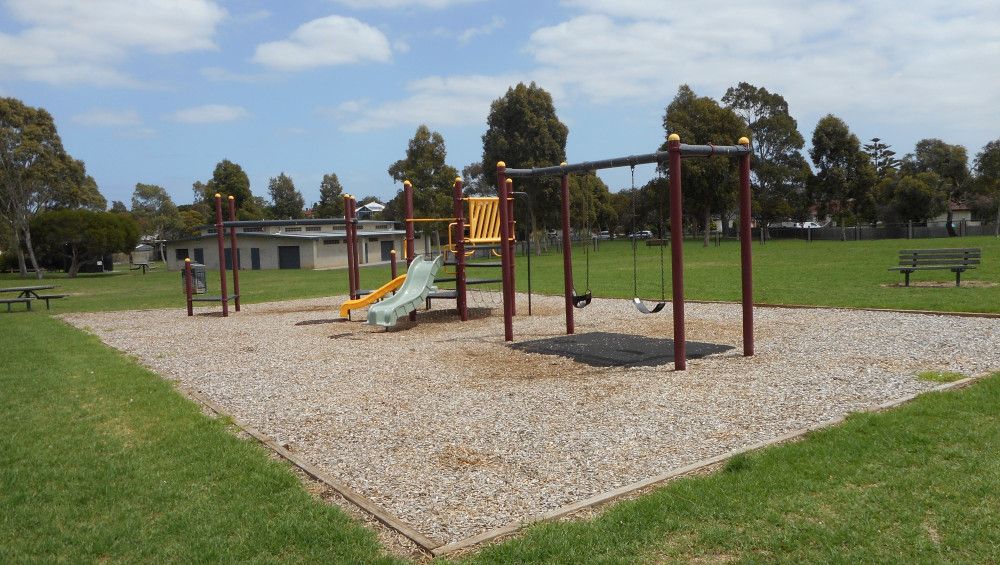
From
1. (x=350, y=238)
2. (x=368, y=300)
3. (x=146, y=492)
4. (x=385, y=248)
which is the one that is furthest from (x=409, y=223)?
(x=385, y=248)

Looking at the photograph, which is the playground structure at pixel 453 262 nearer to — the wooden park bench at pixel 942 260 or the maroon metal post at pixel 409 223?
the maroon metal post at pixel 409 223

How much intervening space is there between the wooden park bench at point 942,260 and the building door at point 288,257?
48.7m

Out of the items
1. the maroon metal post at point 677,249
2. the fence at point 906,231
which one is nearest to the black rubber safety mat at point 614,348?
the maroon metal post at point 677,249

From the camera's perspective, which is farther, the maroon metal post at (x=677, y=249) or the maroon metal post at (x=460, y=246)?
the maroon metal post at (x=460, y=246)

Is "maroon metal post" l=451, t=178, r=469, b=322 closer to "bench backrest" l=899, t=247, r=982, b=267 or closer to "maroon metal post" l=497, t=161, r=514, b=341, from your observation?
"maroon metal post" l=497, t=161, r=514, b=341

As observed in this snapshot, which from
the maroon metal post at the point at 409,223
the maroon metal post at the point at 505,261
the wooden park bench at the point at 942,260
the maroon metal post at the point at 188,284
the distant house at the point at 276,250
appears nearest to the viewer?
the maroon metal post at the point at 505,261

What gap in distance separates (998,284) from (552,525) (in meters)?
16.6

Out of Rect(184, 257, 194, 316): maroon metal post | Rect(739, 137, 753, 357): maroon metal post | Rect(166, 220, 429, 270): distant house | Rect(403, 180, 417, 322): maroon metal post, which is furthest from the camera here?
Rect(166, 220, 429, 270): distant house

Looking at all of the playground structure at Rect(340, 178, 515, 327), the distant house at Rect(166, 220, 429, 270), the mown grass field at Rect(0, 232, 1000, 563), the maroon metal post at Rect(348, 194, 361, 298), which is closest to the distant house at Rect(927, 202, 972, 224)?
the distant house at Rect(166, 220, 429, 270)

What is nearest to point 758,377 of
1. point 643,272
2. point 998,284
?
point 998,284

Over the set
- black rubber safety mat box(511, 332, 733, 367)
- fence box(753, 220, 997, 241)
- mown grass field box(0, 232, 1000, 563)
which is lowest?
mown grass field box(0, 232, 1000, 563)

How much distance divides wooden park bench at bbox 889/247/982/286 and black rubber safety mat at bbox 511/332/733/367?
29.2 ft

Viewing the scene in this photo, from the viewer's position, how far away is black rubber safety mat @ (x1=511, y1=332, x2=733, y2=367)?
969 centimetres

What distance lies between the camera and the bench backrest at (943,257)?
1745 centimetres
